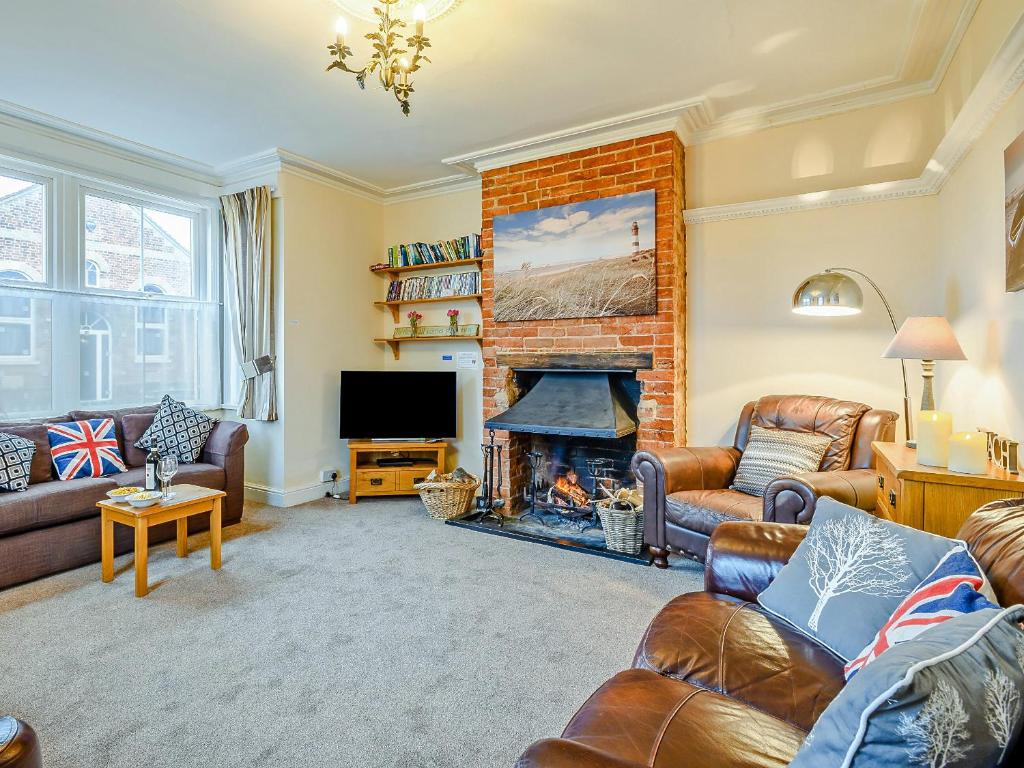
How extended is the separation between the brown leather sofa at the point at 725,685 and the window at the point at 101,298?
419cm

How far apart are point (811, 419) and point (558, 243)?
6.49ft

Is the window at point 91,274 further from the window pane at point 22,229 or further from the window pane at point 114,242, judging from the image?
the window pane at point 22,229

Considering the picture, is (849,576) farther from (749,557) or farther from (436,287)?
(436,287)

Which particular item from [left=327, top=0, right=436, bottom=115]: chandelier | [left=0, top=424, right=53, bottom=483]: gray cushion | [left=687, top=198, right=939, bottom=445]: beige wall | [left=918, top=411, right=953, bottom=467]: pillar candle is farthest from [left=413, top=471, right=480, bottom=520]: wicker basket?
[left=918, top=411, right=953, bottom=467]: pillar candle

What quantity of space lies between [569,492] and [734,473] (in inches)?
49.8

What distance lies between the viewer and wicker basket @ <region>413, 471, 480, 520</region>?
3.94 m

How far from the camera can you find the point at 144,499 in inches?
108

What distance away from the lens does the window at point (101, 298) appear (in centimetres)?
352

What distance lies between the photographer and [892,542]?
1.38 m

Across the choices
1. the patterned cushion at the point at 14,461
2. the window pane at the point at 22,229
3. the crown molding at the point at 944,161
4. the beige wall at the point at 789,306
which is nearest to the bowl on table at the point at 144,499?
the patterned cushion at the point at 14,461

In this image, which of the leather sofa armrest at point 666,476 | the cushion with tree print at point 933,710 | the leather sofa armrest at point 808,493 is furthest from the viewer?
the leather sofa armrest at point 666,476

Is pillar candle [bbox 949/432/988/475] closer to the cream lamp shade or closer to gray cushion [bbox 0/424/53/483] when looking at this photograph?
the cream lamp shade

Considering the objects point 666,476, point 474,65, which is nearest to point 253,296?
point 474,65

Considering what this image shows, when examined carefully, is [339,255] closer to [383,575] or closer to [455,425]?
[455,425]
